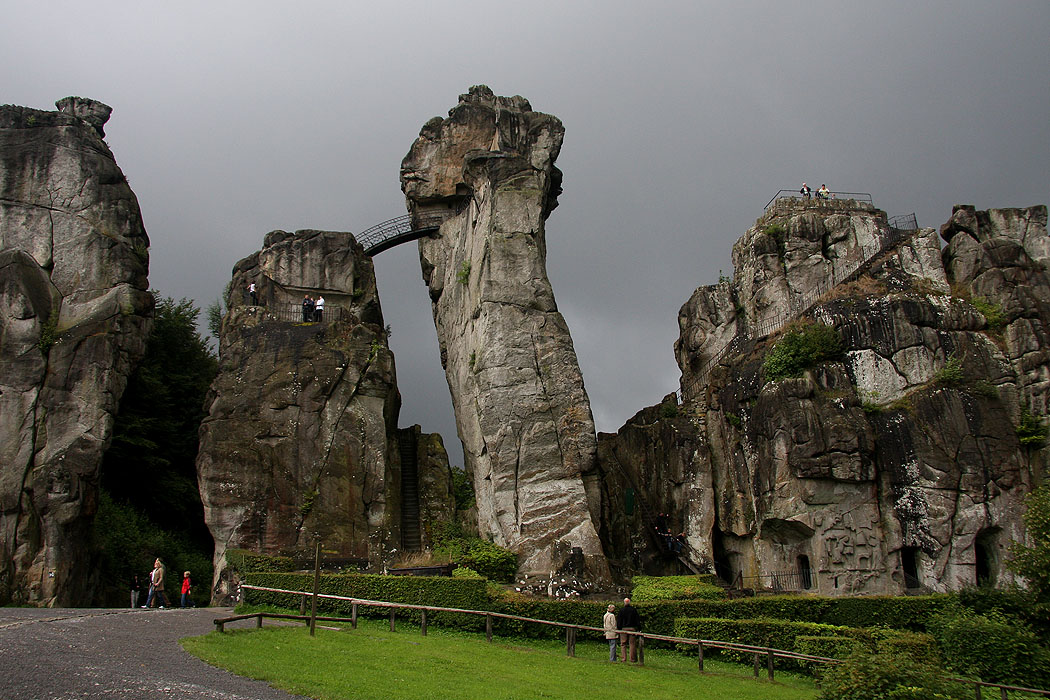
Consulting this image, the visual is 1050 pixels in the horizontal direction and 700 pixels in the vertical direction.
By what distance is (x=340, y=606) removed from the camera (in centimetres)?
2031

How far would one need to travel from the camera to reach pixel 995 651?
60.6 ft

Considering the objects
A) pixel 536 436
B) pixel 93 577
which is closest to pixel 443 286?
pixel 536 436

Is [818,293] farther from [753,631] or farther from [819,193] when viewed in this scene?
[753,631]

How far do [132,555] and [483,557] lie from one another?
1497cm

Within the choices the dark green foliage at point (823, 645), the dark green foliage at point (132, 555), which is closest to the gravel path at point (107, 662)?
the dark green foliage at point (823, 645)

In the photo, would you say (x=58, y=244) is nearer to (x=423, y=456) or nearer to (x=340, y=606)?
(x=423, y=456)

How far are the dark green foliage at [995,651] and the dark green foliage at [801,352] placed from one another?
1468 cm

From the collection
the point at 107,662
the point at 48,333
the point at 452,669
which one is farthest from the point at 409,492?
the point at 107,662

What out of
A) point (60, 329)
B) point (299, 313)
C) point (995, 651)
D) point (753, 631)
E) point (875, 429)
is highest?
point (299, 313)

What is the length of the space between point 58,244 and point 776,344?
31.9 metres

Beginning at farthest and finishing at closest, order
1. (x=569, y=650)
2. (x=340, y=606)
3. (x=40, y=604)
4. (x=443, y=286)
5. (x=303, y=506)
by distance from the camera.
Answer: (x=443, y=286)
(x=303, y=506)
(x=40, y=604)
(x=340, y=606)
(x=569, y=650)

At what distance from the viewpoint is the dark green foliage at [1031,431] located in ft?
98.7

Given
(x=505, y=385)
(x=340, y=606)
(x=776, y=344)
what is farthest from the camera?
(x=776, y=344)

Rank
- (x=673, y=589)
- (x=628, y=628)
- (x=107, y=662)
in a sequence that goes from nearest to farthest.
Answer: (x=107, y=662), (x=628, y=628), (x=673, y=589)
